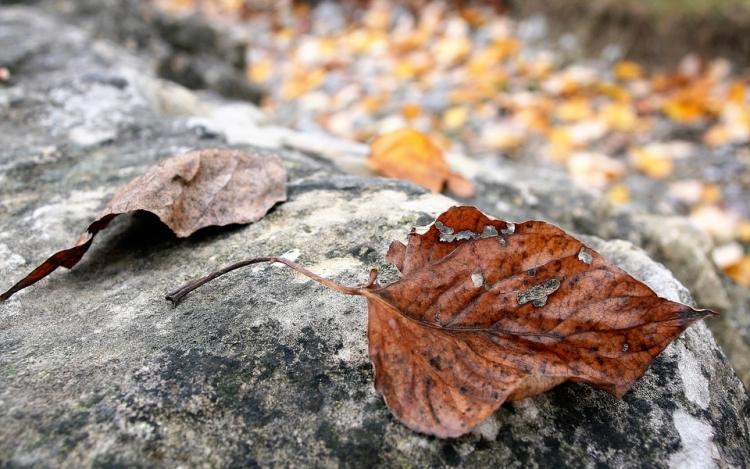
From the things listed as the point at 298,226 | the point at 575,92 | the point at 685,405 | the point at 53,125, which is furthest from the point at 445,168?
the point at 575,92

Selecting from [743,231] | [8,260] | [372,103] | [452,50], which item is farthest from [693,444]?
[452,50]

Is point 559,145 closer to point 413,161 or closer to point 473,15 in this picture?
point 473,15

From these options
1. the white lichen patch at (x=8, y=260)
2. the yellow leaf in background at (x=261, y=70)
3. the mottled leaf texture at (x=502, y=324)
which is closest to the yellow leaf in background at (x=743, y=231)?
the mottled leaf texture at (x=502, y=324)

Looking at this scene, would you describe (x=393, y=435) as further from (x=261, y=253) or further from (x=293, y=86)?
(x=293, y=86)

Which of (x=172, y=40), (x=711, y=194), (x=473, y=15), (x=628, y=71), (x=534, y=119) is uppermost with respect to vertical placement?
(x=172, y=40)

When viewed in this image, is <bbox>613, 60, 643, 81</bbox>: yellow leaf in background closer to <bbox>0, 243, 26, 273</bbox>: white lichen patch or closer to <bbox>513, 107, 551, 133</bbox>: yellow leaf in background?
<bbox>513, 107, 551, 133</bbox>: yellow leaf in background

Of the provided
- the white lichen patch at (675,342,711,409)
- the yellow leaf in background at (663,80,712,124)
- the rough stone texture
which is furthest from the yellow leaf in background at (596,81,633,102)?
the white lichen patch at (675,342,711,409)
